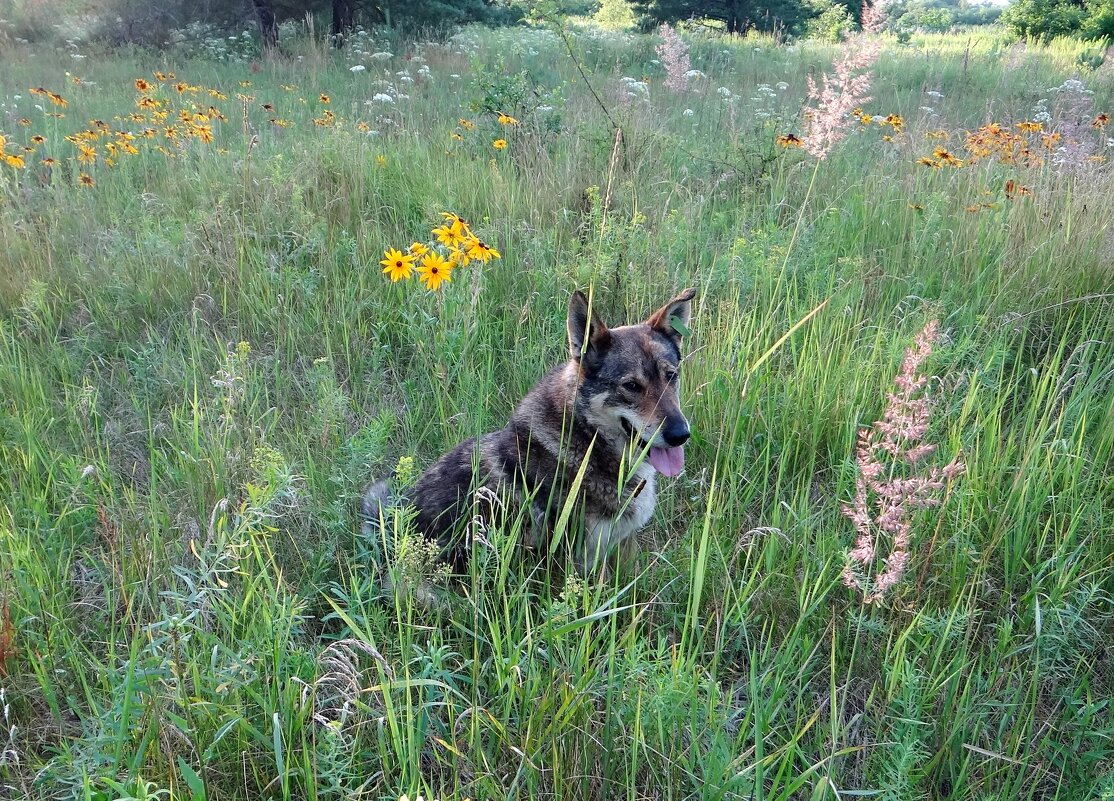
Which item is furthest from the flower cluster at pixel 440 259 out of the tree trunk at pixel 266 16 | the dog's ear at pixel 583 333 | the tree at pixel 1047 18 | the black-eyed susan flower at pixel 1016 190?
the tree at pixel 1047 18

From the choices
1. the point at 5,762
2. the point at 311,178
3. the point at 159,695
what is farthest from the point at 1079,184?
the point at 5,762

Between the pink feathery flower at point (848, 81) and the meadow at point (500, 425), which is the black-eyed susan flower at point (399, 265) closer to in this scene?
the meadow at point (500, 425)

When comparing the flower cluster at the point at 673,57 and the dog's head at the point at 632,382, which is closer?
the dog's head at the point at 632,382

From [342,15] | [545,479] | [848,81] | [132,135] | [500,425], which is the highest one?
[342,15]

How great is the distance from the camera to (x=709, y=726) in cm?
167

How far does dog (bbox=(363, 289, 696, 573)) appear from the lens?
8.29ft

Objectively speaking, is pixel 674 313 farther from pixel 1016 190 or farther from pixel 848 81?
pixel 1016 190

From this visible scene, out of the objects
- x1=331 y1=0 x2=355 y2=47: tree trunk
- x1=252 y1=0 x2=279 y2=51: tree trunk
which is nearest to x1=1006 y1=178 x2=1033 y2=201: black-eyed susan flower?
x1=252 y1=0 x2=279 y2=51: tree trunk

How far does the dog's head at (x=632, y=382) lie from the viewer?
261 cm

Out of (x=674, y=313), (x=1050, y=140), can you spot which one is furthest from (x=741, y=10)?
(x=674, y=313)

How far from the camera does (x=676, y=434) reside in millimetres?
2518

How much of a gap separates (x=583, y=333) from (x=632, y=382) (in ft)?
0.94

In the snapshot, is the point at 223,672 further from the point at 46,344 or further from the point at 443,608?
the point at 46,344

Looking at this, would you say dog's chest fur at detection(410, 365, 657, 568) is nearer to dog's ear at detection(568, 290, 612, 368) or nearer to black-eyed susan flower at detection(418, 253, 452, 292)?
dog's ear at detection(568, 290, 612, 368)
